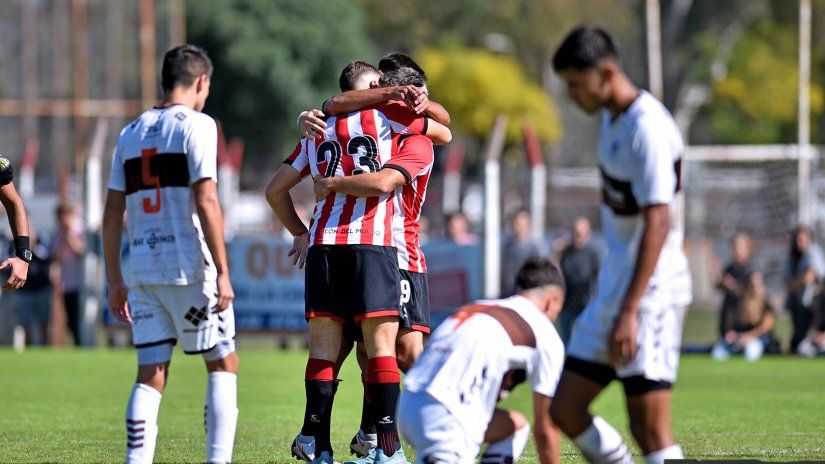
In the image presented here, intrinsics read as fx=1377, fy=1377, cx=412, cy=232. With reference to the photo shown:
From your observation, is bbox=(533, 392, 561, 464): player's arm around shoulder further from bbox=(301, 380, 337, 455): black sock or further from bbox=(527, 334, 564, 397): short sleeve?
bbox=(301, 380, 337, 455): black sock

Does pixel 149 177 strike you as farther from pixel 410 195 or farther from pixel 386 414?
pixel 386 414

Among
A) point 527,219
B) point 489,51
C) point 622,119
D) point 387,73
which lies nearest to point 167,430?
point 387,73

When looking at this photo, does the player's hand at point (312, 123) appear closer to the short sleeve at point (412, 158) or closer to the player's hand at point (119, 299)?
the short sleeve at point (412, 158)

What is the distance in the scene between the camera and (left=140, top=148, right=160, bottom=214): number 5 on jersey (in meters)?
6.93

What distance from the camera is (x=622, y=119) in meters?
5.64

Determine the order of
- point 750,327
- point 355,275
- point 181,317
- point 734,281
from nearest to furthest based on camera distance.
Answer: point 181,317 < point 355,275 < point 750,327 < point 734,281

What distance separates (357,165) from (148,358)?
154 centimetres

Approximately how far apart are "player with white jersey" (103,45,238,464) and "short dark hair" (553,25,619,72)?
2.04 metres

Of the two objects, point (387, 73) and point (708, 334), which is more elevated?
point (387, 73)

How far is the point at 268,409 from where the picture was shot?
1151 cm

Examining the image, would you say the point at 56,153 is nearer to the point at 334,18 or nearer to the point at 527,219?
the point at 334,18

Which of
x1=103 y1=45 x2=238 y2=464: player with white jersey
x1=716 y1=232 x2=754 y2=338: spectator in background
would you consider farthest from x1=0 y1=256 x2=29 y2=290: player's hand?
x1=716 y1=232 x2=754 y2=338: spectator in background

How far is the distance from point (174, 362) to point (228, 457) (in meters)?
11.2

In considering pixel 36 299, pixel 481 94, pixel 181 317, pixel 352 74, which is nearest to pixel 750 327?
pixel 36 299
